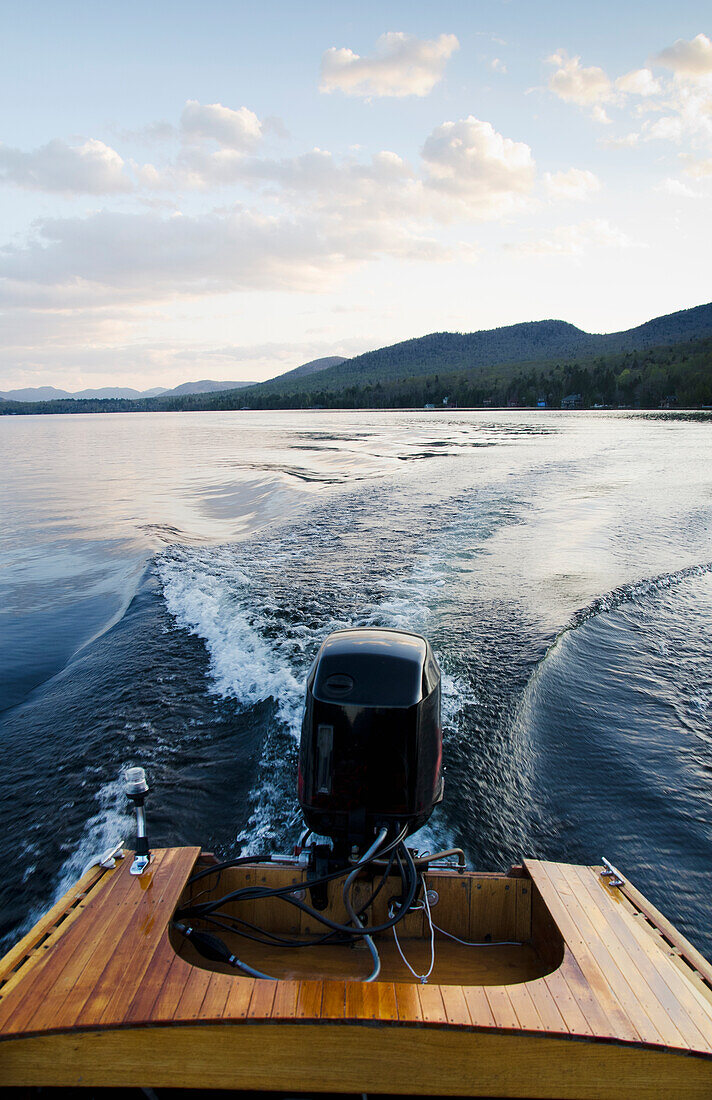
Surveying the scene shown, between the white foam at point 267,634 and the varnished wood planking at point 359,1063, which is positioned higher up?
the varnished wood planking at point 359,1063

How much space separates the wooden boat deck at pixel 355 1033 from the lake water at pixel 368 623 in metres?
1.77

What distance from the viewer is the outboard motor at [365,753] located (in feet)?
10.2

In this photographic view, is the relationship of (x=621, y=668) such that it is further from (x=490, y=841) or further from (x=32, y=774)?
(x=32, y=774)

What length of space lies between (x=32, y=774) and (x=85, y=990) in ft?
10.6

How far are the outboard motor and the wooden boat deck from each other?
844 millimetres

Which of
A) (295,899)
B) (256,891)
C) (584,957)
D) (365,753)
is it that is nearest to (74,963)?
(256,891)

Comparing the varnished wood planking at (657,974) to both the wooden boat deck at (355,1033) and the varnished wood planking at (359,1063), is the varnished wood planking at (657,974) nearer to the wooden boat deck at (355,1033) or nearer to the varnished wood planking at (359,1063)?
the wooden boat deck at (355,1033)

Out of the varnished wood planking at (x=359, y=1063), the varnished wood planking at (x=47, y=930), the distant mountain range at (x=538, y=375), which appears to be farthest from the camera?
the distant mountain range at (x=538, y=375)

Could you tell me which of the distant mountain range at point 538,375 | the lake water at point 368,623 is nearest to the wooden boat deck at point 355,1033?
the lake water at point 368,623

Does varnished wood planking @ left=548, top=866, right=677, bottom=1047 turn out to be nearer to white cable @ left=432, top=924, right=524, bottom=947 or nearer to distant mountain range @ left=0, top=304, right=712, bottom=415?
white cable @ left=432, top=924, right=524, bottom=947

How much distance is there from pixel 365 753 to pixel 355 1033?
1.17m

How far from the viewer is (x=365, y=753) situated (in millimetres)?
3105

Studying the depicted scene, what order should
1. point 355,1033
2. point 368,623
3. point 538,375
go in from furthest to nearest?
1. point 538,375
2. point 368,623
3. point 355,1033

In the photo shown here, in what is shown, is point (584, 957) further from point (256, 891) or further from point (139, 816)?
point (139, 816)
